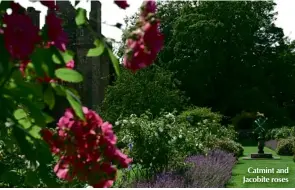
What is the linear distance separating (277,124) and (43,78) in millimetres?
37069

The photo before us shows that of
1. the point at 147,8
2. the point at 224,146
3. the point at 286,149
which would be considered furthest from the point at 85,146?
the point at 286,149

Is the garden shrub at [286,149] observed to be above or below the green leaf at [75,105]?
below

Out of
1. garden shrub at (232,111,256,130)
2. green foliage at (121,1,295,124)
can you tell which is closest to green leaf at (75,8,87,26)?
green foliage at (121,1,295,124)

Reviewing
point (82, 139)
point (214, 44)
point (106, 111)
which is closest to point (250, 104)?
point (214, 44)

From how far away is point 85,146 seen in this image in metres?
2.17

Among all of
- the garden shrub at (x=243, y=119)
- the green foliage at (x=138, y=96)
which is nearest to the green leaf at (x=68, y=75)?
the green foliage at (x=138, y=96)

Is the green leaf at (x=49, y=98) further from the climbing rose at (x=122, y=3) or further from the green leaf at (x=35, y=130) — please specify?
the climbing rose at (x=122, y=3)

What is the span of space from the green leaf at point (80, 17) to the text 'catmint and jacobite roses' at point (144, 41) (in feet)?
0.61

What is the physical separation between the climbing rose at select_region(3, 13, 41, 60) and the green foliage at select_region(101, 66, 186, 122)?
18703 millimetres

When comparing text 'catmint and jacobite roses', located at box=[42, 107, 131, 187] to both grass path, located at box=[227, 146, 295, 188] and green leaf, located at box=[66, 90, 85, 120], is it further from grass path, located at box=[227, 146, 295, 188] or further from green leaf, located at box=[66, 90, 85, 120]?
grass path, located at box=[227, 146, 295, 188]

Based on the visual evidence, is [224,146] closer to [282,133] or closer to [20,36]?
[282,133]

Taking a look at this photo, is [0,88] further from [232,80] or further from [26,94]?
[232,80]

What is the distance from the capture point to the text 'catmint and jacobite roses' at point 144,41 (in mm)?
1931

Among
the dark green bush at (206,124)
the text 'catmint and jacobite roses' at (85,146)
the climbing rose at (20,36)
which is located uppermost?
the climbing rose at (20,36)
